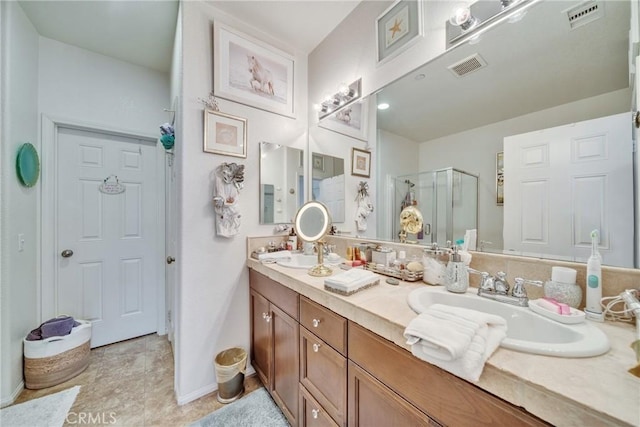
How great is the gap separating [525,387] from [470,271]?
59 cm

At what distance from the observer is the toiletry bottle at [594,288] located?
724 mm

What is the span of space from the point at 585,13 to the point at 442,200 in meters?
0.84

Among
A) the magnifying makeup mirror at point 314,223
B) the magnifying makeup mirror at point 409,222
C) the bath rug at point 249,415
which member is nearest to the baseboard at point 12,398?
the bath rug at point 249,415

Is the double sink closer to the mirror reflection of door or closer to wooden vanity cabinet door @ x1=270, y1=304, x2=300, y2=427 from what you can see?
wooden vanity cabinet door @ x1=270, y1=304, x2=300, y2=427

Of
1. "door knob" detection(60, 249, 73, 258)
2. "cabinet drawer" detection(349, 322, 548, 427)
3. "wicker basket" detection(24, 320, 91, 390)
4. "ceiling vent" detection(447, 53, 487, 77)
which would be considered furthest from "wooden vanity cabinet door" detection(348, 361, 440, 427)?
"door knob" detection(60, 249, 73, 258)

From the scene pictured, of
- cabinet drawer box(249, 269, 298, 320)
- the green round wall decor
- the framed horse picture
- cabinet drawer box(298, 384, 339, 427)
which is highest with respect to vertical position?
the framed horse picture

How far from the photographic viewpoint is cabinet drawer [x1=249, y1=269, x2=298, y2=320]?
125 centimetres

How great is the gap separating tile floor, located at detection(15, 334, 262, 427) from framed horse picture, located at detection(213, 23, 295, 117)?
7.14 ft

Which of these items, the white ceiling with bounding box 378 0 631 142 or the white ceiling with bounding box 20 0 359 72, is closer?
the white ceiling with bounding box 378 0 631 142

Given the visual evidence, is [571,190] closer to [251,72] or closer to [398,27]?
[398,27]

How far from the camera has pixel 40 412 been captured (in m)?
1.47

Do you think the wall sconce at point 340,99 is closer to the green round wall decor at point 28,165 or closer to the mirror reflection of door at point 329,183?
the mirror reflection of door at point 329,183

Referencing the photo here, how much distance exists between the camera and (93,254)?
222 cm

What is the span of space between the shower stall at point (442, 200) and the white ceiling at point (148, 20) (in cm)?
146
